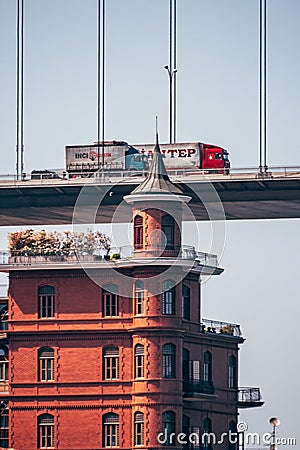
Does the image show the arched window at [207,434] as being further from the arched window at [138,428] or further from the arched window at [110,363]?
the arched window at [110,363]

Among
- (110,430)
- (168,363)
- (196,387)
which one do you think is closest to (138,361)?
(168,363)

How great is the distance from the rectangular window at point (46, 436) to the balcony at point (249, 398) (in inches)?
696

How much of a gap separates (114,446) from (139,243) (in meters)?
14.9

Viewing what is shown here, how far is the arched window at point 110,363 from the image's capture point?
460 feet

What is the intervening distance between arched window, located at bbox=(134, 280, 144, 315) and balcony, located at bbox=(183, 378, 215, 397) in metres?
6.34

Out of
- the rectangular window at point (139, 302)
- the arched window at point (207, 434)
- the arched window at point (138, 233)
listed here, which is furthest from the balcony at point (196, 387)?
the arched window at point (138, 233)

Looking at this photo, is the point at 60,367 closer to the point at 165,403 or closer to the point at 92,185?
the point at 165,403

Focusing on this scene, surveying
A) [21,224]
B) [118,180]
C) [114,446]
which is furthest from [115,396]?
[21,224]

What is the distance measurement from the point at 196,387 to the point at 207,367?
382 centimetres

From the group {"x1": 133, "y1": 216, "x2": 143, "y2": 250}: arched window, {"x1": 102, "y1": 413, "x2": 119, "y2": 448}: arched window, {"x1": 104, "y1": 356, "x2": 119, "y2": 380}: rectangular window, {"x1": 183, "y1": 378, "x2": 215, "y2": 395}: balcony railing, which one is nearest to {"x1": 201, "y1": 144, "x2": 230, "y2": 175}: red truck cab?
{"x1": 133, "y1": 216, "x2": 143, "y2": 250}: arched window

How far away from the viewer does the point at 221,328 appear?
150625mm

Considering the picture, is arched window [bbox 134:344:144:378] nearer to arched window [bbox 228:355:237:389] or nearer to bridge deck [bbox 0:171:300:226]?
arched window [bbox 228:355:237:389]

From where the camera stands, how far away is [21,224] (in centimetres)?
17062

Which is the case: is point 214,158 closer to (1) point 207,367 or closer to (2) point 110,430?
(1) point 207,367
